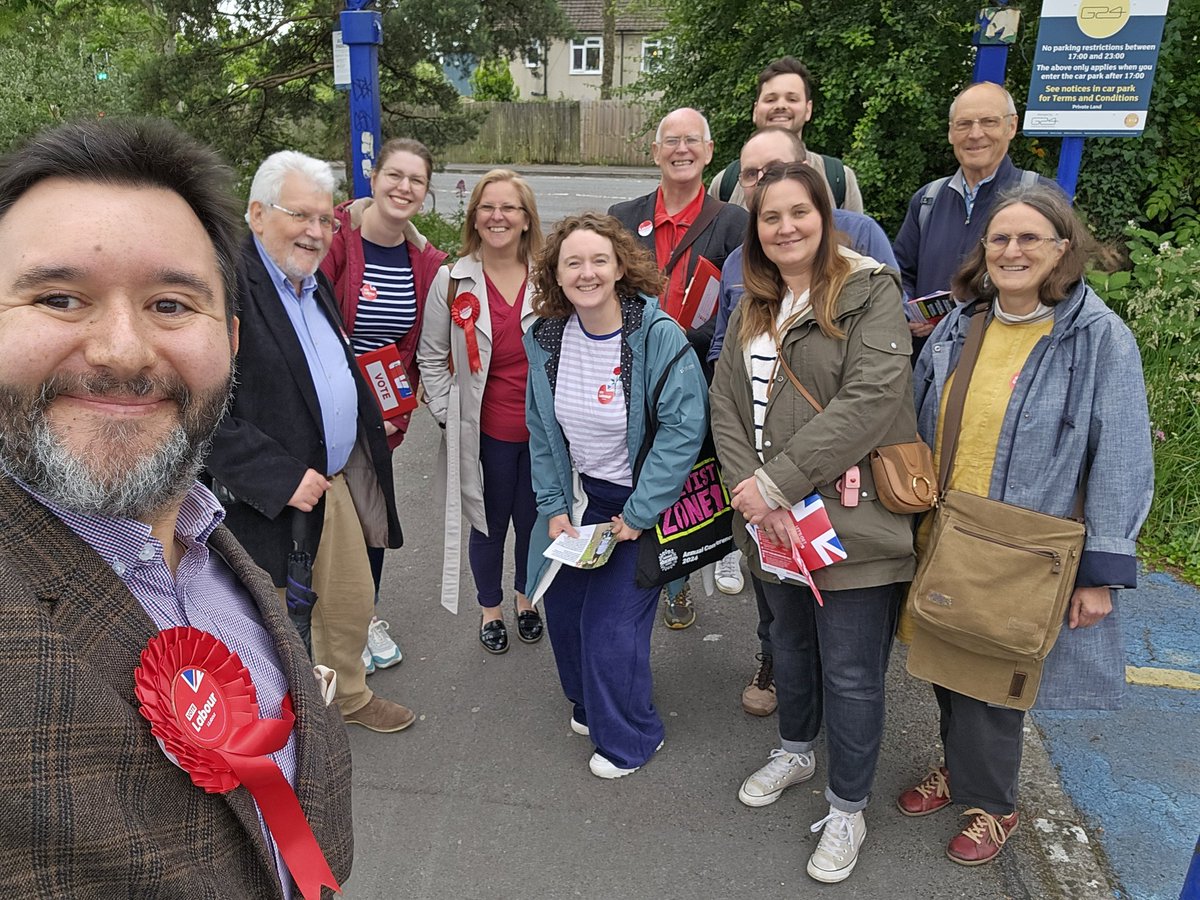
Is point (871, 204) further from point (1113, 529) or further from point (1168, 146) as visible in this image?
point (1113, 529)

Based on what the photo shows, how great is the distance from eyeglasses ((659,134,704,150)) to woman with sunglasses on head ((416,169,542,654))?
64 cm

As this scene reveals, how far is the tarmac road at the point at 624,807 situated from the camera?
264 cm

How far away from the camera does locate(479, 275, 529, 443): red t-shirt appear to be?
3.48 meters

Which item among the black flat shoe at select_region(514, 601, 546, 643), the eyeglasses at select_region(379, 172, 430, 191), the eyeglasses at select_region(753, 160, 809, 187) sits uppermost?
the eyeglasses at select_region(753, 160, 809, 187)

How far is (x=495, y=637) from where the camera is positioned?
3.92 metres

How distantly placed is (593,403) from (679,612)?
62.1 inches

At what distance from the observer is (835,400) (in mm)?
2479

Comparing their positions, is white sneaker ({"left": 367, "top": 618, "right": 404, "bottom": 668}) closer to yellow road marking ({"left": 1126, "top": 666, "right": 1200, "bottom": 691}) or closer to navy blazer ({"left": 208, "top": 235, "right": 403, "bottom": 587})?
navy blazer ({"left": 208, "top": 235, "right": 403, "bottom": 587})

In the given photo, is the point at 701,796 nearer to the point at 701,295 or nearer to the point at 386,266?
the point at 701,295

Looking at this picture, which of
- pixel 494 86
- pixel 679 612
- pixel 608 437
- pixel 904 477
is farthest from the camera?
pixel 494 86

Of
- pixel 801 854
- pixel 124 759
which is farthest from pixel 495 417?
pixel 124 759

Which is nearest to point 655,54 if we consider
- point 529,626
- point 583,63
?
point 529,626

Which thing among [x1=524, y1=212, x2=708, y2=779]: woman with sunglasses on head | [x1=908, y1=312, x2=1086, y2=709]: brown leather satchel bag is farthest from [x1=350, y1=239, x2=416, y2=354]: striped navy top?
[x1=908, y1=312, x2=1086, y2=709]: brown leather satchel bag

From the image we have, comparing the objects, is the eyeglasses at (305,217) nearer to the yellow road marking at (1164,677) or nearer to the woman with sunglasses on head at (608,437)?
A: the woman with sunglasses on head at (608,437)
